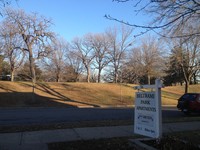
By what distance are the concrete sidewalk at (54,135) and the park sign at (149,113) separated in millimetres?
1556

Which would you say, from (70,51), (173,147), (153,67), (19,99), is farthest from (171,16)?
(70,51)

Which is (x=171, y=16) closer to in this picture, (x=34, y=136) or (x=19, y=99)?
(x=34, y=136)

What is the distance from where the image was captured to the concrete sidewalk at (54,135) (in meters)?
8.03

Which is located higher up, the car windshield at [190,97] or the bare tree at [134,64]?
the bare tree at [134,64]

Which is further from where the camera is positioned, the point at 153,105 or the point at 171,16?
the point at 171,16

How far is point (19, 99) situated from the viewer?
3456 centimetres

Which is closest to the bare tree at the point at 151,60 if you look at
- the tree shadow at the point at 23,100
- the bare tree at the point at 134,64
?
the bare tree at the point at 134,64

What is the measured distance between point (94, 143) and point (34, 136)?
2057 millimetres

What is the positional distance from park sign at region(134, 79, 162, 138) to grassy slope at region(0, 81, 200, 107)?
25165mm

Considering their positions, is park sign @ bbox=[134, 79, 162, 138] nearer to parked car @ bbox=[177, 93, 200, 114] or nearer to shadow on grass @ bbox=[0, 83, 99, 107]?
parked car @ bbox=[177, 93, 200, 114]

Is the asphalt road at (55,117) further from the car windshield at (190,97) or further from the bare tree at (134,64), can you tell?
the bare tree at (134,64)

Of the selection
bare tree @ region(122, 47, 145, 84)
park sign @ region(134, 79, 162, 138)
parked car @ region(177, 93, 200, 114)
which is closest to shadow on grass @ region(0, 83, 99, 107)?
parked car @ region(177, 93, 200, 114)

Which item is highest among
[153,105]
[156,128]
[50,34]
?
[50,34]

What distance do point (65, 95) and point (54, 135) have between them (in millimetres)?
30900
